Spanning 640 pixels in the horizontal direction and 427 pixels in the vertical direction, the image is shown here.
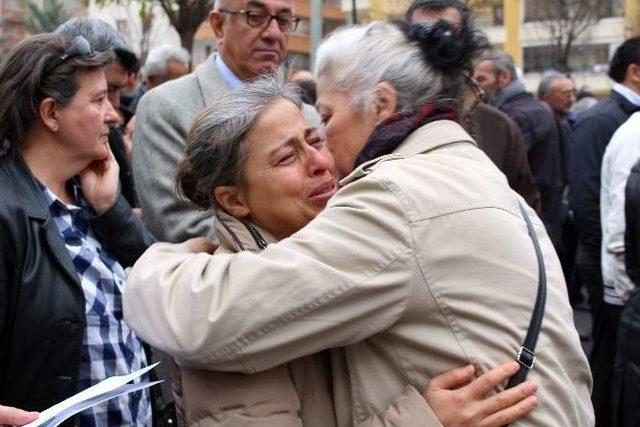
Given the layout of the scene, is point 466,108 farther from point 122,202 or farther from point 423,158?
point 122,202

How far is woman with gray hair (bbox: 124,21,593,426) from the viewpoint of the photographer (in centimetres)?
177

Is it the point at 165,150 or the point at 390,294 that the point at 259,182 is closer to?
the point at 390,294

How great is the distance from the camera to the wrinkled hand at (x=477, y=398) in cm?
183

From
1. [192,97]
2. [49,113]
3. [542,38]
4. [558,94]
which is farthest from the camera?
[542,38]

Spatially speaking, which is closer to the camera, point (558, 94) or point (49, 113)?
point (49, 113)

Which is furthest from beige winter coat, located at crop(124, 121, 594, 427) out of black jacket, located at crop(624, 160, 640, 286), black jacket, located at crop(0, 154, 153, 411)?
black jacket, located at crop(624, 160, 640, 286)

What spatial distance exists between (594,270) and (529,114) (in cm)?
143

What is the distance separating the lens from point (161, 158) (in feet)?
10.7

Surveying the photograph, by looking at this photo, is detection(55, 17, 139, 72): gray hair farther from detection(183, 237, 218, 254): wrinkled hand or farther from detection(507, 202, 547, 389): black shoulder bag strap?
detection(507, 202, 547, 389): black shoulder bag strap

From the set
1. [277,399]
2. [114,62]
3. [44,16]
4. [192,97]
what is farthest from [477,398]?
[44,16]

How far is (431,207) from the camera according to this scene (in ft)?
5.94

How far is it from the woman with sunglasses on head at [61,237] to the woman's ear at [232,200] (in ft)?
2.15

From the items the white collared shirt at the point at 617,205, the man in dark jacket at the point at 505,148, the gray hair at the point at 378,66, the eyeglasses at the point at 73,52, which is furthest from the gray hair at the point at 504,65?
the gray hair at the point at 378,66

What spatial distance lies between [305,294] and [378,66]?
0.71 metres
